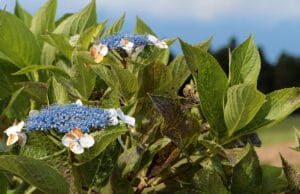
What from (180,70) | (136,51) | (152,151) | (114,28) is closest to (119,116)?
(152,151)

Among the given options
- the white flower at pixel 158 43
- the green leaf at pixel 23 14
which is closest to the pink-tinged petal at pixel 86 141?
the white flower at pixel 158 43

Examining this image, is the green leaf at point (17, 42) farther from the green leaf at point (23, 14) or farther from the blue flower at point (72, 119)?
the blue flower at point (72, 119)

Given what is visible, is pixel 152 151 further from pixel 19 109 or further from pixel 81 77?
pixel 19 109

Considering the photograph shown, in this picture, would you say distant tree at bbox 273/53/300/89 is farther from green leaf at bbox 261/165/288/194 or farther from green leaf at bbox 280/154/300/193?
green leaf at bbox 280/154/300/193

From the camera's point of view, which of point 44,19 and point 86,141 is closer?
point 86,141

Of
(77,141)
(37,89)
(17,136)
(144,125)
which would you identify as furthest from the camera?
A: (37,89)

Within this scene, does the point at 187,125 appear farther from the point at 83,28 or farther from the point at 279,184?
the point at 83,28
